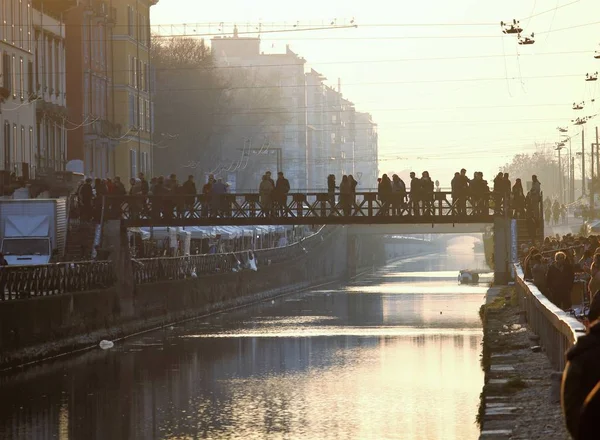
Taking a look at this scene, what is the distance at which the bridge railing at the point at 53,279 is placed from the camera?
40.0m

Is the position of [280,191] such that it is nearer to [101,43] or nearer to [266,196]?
[266,196]

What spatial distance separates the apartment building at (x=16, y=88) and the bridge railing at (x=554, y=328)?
35346 mm

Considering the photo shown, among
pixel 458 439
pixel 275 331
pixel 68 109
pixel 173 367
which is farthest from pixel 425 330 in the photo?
pixel 458 439

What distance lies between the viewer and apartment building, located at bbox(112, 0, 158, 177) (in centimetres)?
9275

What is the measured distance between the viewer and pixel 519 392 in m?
21.6

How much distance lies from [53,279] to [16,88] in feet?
81.5

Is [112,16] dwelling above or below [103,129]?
above

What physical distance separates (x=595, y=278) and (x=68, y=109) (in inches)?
2395

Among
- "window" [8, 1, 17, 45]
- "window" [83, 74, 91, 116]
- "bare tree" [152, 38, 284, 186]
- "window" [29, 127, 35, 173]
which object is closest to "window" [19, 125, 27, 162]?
"window" [29, 127, 35, 173]

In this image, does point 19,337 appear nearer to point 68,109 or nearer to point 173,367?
point 173,367

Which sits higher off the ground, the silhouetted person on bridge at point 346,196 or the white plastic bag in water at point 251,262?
the silhouetted person on bridge at point 346,196

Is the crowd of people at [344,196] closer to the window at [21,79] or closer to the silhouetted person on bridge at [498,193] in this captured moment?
the silhouetted person on bridge at [498,193]

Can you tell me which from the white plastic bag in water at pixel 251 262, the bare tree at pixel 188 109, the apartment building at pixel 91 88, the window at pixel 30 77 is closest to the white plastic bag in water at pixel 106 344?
the window at pixel 30 77

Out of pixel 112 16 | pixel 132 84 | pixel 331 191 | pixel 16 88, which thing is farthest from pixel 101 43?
pixel 331 191
